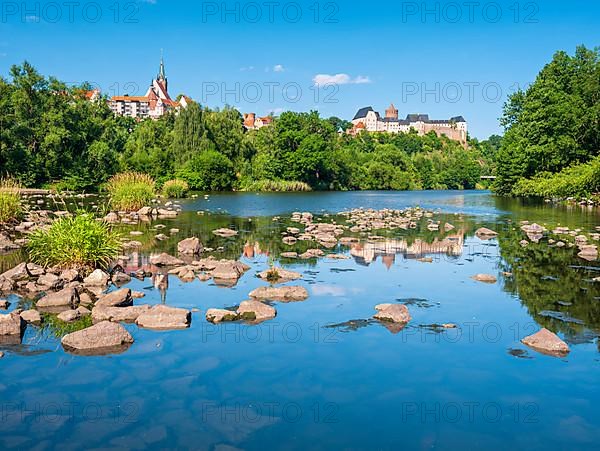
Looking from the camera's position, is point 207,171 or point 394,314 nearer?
point 394,314

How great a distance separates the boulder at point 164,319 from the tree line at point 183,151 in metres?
56.1

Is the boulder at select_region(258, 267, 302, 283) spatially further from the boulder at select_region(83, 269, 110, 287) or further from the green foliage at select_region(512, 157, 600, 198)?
the green foliage at select_region(512, 157, 600, 198)

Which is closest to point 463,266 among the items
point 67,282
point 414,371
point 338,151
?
point 414,371

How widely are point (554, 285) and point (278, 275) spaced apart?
22.5 feet

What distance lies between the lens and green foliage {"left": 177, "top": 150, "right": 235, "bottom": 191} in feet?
245

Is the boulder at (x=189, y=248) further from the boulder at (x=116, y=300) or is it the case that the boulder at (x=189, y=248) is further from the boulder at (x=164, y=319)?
the boulder at (x=164, y=319)

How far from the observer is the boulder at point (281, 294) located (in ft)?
42.0

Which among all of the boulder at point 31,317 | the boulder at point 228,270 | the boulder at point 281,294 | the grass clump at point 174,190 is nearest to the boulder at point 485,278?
the boulder at point 281,294

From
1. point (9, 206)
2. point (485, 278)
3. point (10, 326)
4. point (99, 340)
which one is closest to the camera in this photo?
point (99, 340)

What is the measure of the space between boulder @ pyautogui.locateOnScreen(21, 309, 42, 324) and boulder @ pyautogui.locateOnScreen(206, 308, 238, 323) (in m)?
3.06

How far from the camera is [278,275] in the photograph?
1526 cm

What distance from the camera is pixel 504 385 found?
26.5 ft

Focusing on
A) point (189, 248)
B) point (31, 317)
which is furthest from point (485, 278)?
point (31, 317)

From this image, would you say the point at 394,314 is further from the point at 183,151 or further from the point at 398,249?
the point at 183,151
